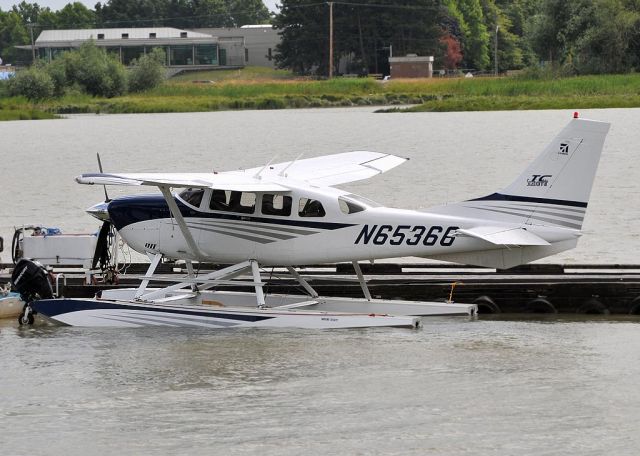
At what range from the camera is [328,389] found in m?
12.6

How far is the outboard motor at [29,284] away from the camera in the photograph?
52.0ft

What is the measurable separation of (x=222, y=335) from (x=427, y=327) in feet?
7.86

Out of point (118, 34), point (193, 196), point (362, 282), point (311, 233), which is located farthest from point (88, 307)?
point (118, 34)

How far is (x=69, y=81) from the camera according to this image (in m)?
89.2

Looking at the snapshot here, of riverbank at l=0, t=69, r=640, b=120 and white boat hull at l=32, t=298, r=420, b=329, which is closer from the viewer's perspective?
white boat hull at l=32, t=298, r=420, b=329

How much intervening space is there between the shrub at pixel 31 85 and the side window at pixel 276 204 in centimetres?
7203

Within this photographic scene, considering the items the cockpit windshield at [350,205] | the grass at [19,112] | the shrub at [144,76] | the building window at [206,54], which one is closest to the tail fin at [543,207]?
the cockpit windshield at [350,205]

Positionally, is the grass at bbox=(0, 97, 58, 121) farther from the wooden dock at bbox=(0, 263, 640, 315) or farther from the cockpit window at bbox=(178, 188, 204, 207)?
the cockpit window at bbox=(178, 188, 204, 207)

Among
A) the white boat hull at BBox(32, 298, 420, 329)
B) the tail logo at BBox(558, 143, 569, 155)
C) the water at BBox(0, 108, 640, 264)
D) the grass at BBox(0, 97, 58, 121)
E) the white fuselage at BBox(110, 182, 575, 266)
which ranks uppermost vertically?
the tail logo at BBox(558, 143, 569, 155)

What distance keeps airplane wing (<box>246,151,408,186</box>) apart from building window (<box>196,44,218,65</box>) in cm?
10826

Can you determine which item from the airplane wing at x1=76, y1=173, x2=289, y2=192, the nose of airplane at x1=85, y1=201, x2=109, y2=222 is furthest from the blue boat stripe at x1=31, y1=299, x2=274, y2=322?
the airplane wing at x1=76, y1=173, x2=289, y2=192

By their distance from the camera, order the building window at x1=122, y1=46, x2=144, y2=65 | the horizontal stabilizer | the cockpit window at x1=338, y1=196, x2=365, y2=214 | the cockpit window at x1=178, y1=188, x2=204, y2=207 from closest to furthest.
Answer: the horizontal stabilizer
the cockpit window at x1=338, y1=196, x2=365, y2=214
the cockpit window at x1=178, y1=188, x2=204, y2=207
the building window at x1=122, y1=46, x2=144, y2=65

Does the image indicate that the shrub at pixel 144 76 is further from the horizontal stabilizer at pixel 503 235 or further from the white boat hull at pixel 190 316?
the horizontal stabilizer at pixel 503 235

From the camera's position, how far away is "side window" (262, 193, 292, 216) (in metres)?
15.0
